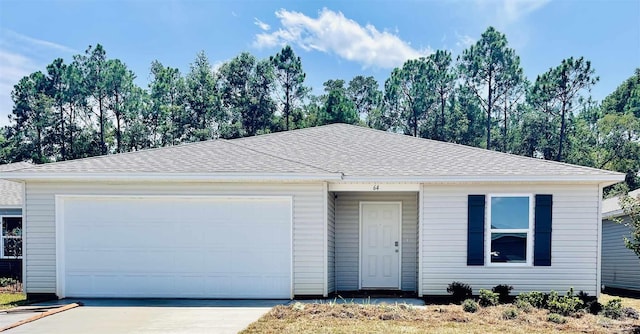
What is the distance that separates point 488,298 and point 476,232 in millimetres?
1386

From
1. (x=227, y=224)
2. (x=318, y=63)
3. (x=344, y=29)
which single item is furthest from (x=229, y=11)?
(x=318, y=63)

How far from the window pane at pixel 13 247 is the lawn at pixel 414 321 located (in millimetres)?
10393

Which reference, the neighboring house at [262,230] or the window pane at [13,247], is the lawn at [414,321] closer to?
the neighboring house at [262,230]

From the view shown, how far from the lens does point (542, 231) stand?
9.28 metres

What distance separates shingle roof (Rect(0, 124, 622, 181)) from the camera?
9.20m

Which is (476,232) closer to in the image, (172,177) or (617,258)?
(172,177)

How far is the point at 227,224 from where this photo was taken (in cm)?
943

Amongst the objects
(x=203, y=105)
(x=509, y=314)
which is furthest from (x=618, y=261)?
(x=203, y=105)

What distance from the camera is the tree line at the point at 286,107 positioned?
27094mm

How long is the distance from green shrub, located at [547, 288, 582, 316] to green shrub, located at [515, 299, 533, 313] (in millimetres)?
391

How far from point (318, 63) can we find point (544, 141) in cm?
1531

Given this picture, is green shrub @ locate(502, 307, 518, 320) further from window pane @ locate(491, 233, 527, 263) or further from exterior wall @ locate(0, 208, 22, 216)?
exterior wall @ locate(0, 208, 22, 216)

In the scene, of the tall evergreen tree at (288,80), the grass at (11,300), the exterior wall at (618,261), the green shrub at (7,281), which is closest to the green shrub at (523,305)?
the exterior wall at (618,261)

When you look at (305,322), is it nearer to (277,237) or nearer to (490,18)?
(277,237)
